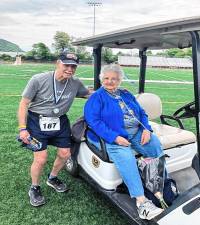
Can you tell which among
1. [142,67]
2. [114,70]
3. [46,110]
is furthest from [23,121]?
[142,67]

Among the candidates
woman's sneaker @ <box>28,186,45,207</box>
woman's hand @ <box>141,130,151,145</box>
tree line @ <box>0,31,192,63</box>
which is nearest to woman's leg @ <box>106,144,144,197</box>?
woman's hand @ <box>141,130,151,145</box>

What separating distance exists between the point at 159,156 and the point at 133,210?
25.0 inches

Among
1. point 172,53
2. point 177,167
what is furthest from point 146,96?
point 177,167

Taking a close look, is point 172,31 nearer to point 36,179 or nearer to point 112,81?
point 112,81

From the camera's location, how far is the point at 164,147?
360 cm

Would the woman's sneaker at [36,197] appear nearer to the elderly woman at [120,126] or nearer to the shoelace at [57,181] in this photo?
the shoelace at [57,181]

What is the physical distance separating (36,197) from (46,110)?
86cm

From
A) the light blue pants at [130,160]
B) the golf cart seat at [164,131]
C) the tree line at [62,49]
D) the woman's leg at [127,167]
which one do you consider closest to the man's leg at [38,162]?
the light blue pants at [130,160]

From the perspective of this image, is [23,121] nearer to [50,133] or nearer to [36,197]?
[50,133]

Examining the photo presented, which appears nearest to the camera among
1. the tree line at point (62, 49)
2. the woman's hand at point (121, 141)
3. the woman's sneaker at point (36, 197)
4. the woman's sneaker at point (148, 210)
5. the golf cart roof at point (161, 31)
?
the golf cart roof at point (161, 31)

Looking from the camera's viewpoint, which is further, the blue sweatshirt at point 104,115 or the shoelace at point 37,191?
the shoelace at point 37,191

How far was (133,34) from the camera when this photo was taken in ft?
9.05

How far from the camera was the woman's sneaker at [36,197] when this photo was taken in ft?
10.9

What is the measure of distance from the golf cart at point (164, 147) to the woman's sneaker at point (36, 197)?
0.49 metres
